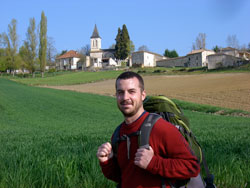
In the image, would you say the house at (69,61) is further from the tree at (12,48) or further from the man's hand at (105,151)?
the man's hand at (105,151)

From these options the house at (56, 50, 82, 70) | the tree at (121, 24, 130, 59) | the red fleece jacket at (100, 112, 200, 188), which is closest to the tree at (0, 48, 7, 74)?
the house at (56, 50, 82, 70)

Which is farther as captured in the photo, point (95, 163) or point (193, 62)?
point (193, 62)

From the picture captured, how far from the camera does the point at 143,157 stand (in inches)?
74.9

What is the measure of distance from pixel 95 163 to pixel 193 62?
106 m

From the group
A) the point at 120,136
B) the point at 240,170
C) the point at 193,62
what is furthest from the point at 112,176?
the point at 193,62

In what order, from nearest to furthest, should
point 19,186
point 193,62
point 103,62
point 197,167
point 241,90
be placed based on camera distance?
1. point 197,167
2. point 19,186
3. point 241,90
4. point 193,62
5. point 103,62

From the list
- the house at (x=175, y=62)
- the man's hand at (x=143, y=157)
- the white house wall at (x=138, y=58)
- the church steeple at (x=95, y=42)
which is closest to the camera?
the man's hand at (x=143, y=157)

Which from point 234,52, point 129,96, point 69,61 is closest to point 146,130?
point 129,96

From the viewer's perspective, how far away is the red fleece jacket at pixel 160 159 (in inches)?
76.0

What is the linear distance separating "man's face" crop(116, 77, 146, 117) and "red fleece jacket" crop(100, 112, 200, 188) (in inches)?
3.6

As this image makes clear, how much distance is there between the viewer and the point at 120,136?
2.20m

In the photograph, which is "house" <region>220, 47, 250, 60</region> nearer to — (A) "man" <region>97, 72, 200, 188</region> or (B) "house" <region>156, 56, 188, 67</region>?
(B) "house" <region>156, 56, 188, 67</region>

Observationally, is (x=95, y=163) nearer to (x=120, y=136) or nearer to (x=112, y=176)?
(x=112, y=176)

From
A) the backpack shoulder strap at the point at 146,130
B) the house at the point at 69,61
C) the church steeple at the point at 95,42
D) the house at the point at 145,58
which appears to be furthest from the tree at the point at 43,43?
the backpack shoulder strap at the point at 146,130
